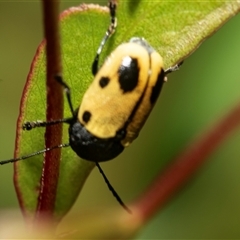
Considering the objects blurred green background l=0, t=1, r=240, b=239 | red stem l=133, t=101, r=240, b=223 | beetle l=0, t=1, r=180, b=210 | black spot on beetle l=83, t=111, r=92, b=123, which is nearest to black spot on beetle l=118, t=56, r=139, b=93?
beetle l=0, t=1, r=180, b=210

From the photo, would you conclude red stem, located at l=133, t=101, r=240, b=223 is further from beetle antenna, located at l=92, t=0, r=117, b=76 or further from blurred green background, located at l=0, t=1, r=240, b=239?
blurred green background, located at l=0, t=1, r=240, b=239


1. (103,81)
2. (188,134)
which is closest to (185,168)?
(103,81)

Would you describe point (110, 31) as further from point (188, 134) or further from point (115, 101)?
point (188, 134)

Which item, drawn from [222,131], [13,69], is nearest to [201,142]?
[222,131]

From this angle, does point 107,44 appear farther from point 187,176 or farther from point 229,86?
point 229,86

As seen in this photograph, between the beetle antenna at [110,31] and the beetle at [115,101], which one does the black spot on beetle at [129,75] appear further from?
the beetle antenna at [110,31]

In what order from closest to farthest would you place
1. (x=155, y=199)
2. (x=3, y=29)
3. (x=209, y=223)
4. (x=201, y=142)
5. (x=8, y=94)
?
(x=155, y=199) < (x=201, y=142) < (x=8, y=94) < (x=209, y=223) < (x=3, y=29)
